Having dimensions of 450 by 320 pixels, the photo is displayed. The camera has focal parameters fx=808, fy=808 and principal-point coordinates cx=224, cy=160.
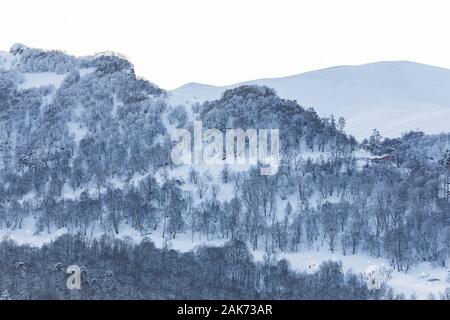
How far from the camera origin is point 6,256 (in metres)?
190

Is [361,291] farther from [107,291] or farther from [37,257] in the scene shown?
[37,257]

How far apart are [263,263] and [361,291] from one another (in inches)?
1151

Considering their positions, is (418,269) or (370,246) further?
(370,246)

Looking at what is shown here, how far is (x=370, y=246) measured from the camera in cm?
19550

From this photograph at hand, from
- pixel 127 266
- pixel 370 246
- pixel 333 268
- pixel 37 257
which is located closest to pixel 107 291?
pixel 127 266

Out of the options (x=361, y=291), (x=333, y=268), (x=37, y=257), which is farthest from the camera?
(x=37, y=257)

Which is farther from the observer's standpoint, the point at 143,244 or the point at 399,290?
the point at 143,244
